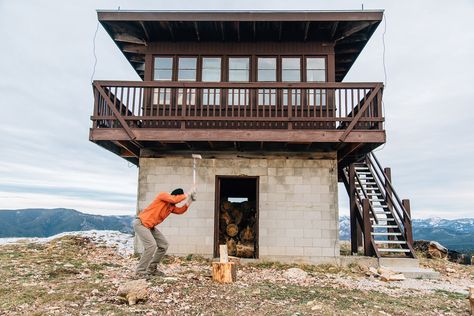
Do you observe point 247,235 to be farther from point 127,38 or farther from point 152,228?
point 127,38

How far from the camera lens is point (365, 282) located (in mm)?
8219

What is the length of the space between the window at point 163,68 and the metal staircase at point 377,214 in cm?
662

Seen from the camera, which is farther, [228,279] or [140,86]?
[140,86]

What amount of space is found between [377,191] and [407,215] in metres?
1.63

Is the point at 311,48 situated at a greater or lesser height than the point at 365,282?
greater

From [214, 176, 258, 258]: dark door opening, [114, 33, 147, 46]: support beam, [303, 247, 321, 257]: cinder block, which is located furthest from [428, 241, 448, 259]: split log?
[114, 33, 147, 46]: support beam

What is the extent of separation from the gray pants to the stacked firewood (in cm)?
388

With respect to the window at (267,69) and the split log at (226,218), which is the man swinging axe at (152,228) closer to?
the split log at (226,218)

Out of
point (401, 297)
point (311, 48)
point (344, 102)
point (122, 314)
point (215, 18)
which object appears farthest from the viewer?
point (311, 48)

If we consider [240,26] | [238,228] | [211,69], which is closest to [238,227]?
[238,228]

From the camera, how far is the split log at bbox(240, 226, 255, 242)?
1141 centimetres

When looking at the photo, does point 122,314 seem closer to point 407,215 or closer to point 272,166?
point 272,166

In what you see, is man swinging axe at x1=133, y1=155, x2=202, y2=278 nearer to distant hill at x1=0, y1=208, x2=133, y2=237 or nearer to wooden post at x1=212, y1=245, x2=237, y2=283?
wooden post at x1=212, y1=245, x2=237, y2=283

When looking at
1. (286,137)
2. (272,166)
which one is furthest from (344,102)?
(272,166)
